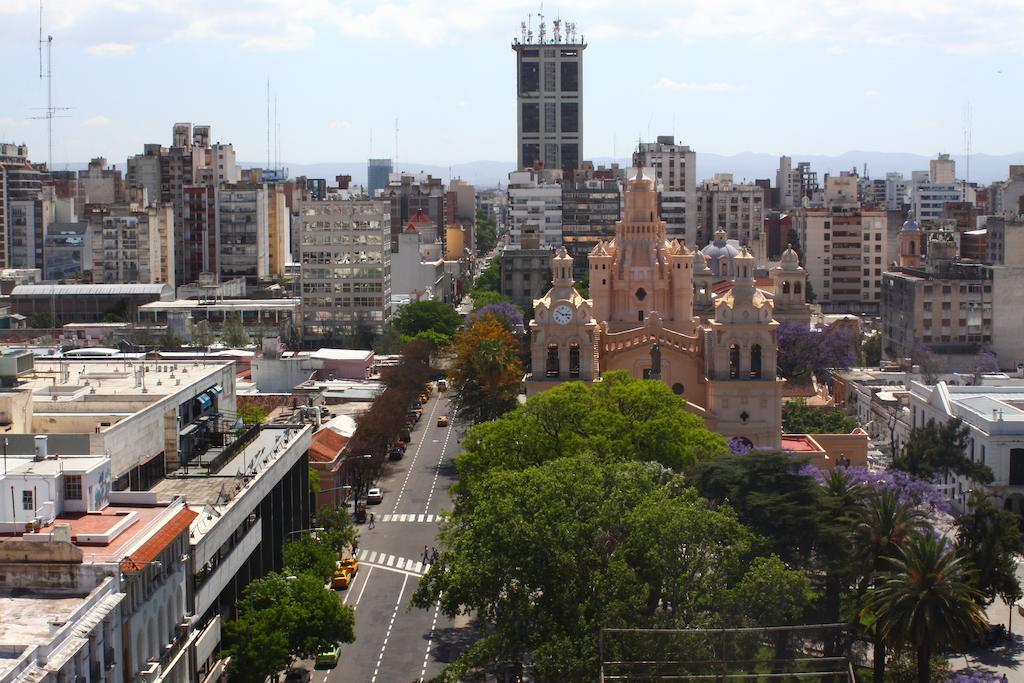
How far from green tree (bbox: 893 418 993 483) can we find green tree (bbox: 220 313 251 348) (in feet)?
201

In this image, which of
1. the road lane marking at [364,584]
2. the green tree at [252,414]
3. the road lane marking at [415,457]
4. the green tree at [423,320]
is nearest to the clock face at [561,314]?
the road lane marking at [415,457]

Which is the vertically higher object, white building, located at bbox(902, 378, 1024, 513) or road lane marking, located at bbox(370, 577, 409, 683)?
white building, located at bbox(902, 378, 1024, 513)

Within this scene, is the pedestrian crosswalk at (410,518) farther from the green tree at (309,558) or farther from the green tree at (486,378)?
the green tree at (309,558)

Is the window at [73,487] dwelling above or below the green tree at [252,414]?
above

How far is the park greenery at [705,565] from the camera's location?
46.4 metres

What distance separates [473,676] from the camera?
171ft

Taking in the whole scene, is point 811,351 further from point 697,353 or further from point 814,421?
point 697,353

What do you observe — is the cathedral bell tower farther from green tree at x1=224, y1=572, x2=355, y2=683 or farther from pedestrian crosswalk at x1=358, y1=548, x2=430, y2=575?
green tree at x1=224, y1=572, x2=355, y2=683

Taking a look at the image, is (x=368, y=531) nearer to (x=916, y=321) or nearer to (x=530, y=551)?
(x=530, y=551)

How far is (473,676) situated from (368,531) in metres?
26.2

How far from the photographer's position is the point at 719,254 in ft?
459

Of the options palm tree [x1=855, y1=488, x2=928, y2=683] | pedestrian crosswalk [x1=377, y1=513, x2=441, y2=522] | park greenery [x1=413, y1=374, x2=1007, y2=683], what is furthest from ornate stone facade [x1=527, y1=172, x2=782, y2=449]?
palm tree [x1=855, y1=488, x2=928, y2=683]

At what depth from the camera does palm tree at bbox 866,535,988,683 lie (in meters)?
45.9

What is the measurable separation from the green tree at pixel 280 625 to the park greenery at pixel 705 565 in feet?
10.1
